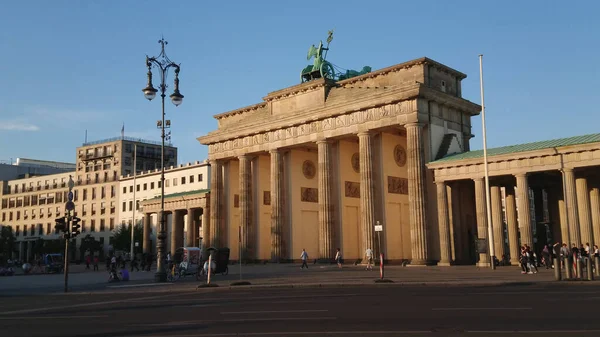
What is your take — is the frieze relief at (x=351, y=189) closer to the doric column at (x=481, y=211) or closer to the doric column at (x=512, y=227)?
the doric column at (x=512, y=227)

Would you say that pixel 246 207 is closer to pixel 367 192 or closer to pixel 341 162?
pixel 341 162

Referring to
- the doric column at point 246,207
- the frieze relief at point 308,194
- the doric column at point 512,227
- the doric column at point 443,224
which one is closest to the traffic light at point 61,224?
the doric column at point 443,224

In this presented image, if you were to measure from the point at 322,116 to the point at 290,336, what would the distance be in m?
42.3

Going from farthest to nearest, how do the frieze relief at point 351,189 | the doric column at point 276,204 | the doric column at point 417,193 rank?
the doric column at point 276,204, the frieze relief at point 351,189, the doric column at point 417,193

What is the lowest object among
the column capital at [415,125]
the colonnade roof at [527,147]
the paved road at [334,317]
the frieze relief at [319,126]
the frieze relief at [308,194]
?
the paved road at [334,317]

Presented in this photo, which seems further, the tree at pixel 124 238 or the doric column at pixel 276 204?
the tree at pixel 124 238

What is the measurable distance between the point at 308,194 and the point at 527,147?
957 inches

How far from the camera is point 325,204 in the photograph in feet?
166

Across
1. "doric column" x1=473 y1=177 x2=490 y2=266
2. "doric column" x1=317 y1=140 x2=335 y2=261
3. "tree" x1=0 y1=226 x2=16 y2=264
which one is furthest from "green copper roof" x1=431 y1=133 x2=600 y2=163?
"tree" x1=0 y1=226 x2=16 y2=264

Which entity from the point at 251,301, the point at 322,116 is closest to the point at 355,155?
the point at 322,116

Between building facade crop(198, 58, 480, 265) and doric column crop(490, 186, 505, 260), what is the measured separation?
462 centimetres

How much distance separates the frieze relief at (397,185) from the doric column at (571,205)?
16.2 meters

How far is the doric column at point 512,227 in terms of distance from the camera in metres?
42.2

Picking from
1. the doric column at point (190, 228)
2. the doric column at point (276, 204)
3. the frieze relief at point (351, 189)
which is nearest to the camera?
the frieze relief at point (351, 189)
